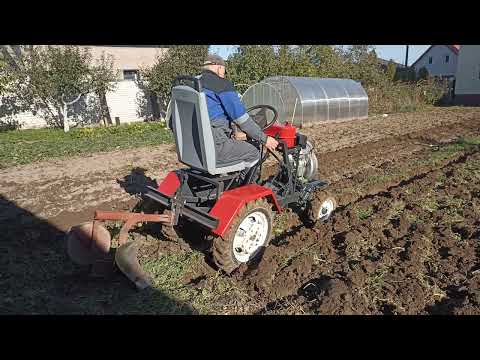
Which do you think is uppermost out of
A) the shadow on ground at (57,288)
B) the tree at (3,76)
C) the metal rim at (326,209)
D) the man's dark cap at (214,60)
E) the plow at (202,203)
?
the tree at (3,76)

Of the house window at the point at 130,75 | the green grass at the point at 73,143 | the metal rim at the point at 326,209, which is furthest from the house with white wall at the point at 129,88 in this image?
the metal rim at the point at 326,209

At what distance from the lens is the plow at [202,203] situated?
3295 millimetres

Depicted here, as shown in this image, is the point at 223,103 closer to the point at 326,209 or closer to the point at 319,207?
the point at 319,207

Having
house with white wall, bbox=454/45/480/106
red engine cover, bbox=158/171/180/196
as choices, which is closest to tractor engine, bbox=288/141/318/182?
red engine cover, bbox=158/171/180/196

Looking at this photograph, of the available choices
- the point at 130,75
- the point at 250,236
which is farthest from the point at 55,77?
the point at 250,236

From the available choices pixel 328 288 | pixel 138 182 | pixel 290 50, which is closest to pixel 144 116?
pixel 290 50

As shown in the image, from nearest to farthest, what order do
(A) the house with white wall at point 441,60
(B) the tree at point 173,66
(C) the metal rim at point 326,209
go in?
(C) the metal rim at point 326,209 → (B) the tree at point 173,66 → (A) the house with white wall at point 441,60

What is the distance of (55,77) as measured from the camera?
14578mm

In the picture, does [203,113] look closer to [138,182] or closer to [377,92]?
[138,182]

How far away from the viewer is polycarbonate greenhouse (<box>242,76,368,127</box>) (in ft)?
51.5

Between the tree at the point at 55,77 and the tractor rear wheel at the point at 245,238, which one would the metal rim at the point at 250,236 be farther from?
the tree at the point at 55,77

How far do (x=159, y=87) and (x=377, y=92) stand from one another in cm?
1328

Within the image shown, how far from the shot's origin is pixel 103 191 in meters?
6.55

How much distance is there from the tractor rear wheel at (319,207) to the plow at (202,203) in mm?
338
